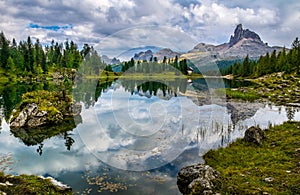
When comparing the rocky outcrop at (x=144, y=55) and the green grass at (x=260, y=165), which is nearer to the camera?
the green grass at (x=260, y=165)

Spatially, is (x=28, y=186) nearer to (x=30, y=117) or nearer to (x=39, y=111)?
(x=30, y=117)

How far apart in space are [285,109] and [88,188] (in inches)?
1408

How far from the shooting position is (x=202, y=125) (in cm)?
2644

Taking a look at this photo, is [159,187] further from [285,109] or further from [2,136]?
[285,109]

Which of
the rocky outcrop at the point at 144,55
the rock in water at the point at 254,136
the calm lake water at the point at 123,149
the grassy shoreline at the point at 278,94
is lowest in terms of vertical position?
the calm lake water at the point at 123,149

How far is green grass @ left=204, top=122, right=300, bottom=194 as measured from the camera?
37.4 feet

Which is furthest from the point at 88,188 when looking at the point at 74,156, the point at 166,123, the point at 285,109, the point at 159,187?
the point at 285,109

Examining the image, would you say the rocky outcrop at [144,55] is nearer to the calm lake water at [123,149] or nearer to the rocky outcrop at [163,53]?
the rocky outcrop at [163,53]

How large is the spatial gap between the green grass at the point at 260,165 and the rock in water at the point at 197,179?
46 cm

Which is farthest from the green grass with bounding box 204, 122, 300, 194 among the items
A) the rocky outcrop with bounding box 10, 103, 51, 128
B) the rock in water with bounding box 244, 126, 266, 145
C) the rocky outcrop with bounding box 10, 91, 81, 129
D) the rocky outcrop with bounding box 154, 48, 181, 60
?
the rocky outcrop with bounding box 10, 103, 51, 128

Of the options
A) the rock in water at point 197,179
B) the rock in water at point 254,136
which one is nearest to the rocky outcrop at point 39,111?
the rock in water at point 197,179

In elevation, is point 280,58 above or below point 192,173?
Answer: above

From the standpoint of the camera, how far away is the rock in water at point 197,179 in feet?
37.7

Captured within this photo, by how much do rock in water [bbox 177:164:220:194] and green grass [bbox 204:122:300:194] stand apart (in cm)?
46
